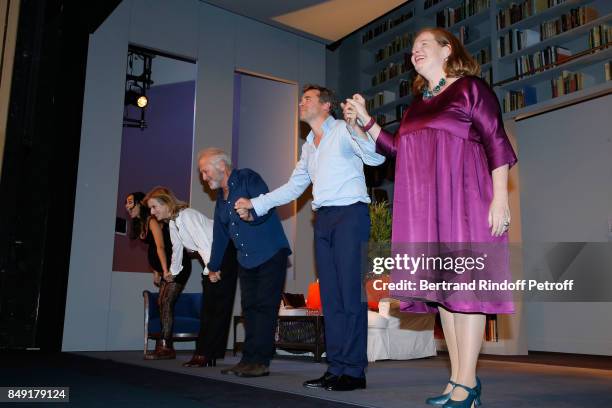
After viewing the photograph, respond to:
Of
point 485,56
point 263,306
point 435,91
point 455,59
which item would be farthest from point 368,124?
point 485,56

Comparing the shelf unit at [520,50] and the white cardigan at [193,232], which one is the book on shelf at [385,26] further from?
the white cardigan at [193,232]

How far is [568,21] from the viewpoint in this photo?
5770 mm

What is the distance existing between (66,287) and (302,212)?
116 inches

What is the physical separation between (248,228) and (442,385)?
1.30 m

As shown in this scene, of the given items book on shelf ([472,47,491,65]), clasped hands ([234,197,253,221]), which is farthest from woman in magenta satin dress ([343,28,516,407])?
book on shelf ([472,47,491,65])

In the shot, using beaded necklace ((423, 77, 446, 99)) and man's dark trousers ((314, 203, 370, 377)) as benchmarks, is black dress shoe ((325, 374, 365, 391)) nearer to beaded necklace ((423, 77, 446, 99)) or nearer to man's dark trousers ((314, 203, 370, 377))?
man's dark trousers ((314, 203, 370, 377))

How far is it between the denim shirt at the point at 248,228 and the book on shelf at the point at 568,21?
4172 mm

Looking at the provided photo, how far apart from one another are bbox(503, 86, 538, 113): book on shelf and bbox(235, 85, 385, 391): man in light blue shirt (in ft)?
13.8

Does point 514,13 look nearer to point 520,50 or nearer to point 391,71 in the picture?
point 520,50

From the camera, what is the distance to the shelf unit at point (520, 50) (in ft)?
18.7

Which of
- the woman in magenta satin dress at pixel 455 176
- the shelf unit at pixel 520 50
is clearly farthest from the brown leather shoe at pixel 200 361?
the shelf unit at pixel 520 50

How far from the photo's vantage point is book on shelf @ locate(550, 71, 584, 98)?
573cm
